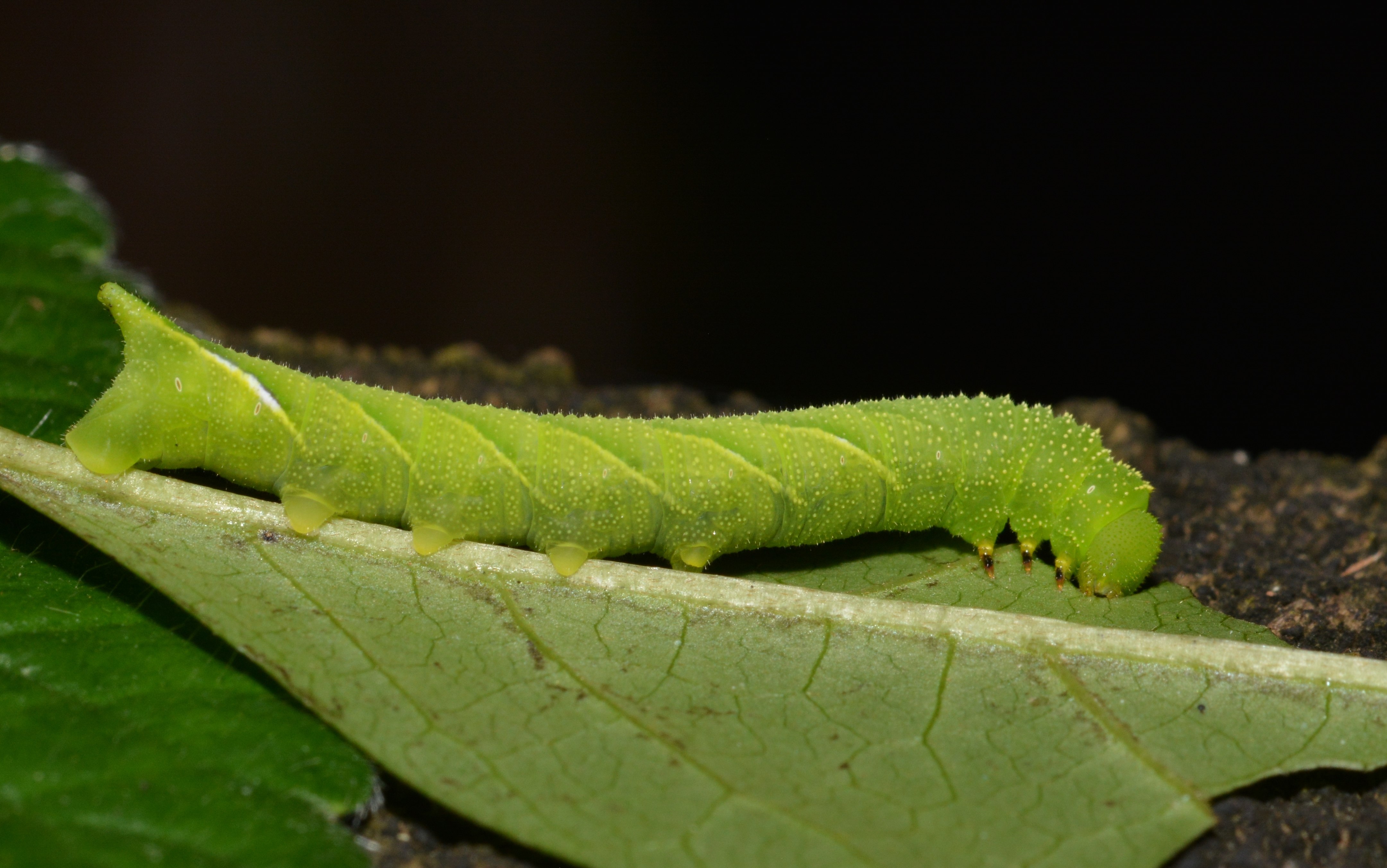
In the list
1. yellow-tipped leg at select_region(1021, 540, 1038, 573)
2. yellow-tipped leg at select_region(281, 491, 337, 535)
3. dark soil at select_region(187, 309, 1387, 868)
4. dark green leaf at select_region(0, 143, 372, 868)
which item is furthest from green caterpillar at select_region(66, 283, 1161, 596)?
dark soil at select_region(187, 309, 1387, 868)

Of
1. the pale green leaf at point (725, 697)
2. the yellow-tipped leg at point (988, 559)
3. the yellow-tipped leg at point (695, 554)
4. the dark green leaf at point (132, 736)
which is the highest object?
the yellow-tipped leg at point (988, 559)

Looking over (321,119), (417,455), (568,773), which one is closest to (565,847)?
(568,773)

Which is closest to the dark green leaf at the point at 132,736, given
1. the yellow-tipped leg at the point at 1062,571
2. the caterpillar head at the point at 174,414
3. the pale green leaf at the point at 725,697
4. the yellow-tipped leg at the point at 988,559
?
the pale green leaf at the point at 725,697

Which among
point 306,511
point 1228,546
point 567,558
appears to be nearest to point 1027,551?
point 1228,546

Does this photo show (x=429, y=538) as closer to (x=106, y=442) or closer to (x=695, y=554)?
(x=695, y=554)

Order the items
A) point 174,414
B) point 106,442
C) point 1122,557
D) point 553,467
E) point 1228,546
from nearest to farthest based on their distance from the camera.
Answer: point 106,442 < point 174,414 < point 553,467 < point 1122,557 < point 1228,546

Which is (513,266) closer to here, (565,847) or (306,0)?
(306,0)

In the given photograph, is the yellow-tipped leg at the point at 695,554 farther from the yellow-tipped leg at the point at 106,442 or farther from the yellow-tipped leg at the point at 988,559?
the yellow-tipped leg at the point at 106,442
